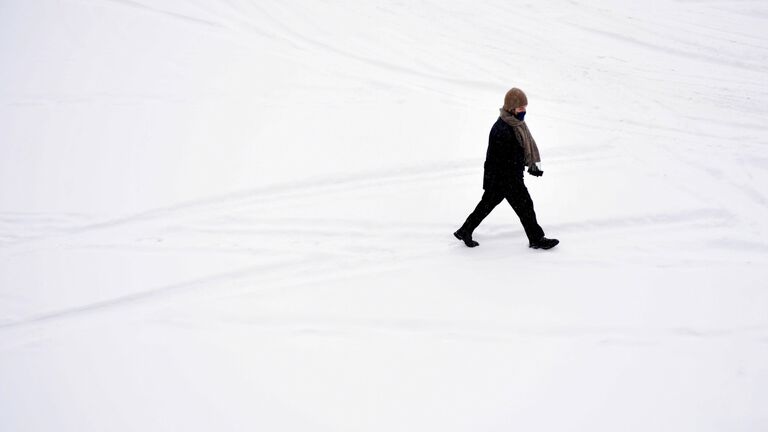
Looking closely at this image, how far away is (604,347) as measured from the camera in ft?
14.2

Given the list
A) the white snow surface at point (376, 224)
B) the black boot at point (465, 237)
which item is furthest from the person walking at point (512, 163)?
the white snow surface at point (376, 224)

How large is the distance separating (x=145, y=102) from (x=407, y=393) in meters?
6.16

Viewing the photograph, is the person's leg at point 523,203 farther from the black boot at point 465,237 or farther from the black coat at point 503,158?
the black boot at point 465,237

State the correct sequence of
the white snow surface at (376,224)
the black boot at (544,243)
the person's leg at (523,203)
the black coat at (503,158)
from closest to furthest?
1. the white snow surface at (376,224)
2. the black coat at (503,158)
3. the person's leg at (523,203)
4. the black boot at (544,243)

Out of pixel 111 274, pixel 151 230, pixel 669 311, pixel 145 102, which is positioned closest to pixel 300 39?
pixel 145 102

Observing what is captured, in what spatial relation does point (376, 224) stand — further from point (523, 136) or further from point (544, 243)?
point (523, 136)

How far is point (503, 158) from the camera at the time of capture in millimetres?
4938

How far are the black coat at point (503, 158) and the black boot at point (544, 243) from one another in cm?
72

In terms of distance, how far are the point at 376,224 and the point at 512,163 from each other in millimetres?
1678

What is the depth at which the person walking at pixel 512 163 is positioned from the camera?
4824 mm

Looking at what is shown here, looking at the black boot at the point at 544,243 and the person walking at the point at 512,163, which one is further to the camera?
the black boot at the point at 544,243

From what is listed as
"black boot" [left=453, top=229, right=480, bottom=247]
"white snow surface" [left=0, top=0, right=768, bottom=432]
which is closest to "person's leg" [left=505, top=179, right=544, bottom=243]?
"white snow surface" [left=0, top=0, right=768, bottom=432]

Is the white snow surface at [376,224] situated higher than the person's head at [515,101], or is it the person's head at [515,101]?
the person's head at [515,101]

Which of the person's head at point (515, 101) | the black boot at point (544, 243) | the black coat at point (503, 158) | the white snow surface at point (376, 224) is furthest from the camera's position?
the black boot at point (544, 243)
